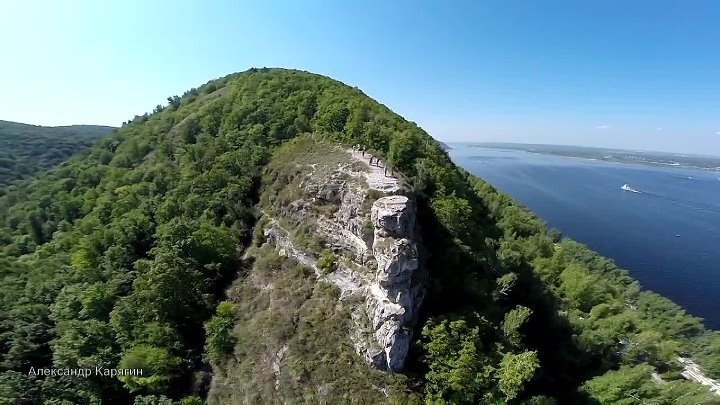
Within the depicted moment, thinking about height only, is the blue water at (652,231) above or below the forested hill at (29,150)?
below

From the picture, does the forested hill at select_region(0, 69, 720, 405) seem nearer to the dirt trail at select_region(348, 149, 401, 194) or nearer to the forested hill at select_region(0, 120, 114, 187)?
the dirt trail at select_region(348, 149, 401, 194)

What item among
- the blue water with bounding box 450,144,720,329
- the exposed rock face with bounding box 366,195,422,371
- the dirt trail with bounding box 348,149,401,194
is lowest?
the blue water with bounding box 450,144,720,329

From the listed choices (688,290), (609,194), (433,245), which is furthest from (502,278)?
(609,194)

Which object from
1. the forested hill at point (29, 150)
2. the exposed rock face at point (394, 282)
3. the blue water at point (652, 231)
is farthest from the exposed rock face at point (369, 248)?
the forested hill at point (29, 150)

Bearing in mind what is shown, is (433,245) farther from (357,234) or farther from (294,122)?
(294,122)

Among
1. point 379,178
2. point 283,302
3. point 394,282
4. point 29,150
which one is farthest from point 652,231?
point 29,150

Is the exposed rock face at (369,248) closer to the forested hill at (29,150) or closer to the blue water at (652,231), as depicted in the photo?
the blue water at (652,231)

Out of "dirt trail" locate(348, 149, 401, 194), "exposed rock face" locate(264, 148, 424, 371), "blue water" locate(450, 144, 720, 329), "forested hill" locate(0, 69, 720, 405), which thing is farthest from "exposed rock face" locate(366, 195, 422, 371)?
"blue water" locate(450, 144, 720, 329)
